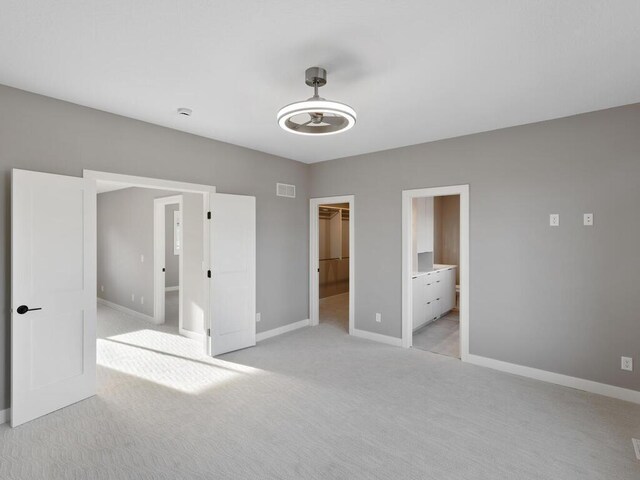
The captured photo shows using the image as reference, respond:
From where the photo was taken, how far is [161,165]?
3.65m

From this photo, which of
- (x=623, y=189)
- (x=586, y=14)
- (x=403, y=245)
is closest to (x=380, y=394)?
(x=403, y=245)

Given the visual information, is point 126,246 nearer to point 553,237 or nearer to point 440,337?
point 440,337

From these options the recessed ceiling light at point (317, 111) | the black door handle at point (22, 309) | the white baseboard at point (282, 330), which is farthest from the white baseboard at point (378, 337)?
the black door handle at point (22, 309)

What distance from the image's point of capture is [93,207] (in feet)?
9.93

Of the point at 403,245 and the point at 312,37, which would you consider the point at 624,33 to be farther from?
the point at 403,245

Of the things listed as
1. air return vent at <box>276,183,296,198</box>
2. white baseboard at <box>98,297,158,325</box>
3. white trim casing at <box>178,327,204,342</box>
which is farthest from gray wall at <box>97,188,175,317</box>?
air return vent at <box>276,183,296,198</box>

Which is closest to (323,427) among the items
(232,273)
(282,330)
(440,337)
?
(232,273)

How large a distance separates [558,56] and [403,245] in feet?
8.76

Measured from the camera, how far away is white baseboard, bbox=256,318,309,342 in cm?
478

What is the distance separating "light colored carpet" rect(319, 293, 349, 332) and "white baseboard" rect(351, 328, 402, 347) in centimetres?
31

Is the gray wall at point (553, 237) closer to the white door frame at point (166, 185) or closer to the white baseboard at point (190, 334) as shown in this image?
the white door frame at point (166, 185)

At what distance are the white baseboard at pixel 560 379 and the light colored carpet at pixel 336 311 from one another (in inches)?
82.6

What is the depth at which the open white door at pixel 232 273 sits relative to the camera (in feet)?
13.5

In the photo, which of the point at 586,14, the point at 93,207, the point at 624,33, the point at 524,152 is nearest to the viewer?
the point at 586,14
